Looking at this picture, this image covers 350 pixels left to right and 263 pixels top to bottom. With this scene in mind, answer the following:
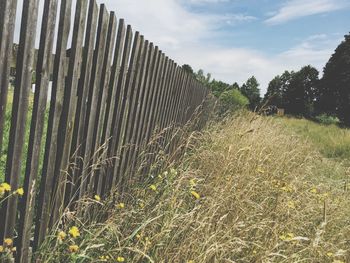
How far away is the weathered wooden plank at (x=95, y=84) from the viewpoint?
2.26 metres

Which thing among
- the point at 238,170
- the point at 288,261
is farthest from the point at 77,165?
the point at 238,170

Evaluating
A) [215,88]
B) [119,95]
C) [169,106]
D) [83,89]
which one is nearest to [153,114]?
[169,106]

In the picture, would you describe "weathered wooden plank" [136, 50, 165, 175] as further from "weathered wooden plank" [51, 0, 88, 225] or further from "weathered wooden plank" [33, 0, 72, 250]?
"weathered wooden plank" [33, 0, 72, 250]

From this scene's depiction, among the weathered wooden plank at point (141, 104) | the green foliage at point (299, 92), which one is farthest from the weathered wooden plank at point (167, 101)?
the green foliage at point (299, 92)

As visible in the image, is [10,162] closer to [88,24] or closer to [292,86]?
[88,24]

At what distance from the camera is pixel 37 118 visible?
1773mm

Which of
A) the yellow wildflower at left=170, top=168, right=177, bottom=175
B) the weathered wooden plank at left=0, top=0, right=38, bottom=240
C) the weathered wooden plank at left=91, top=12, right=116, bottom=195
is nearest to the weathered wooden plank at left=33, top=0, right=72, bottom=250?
the weathered wooden plank at left=0, top=0, right=38, bottom=240

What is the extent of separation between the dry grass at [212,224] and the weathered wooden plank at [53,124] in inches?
4.5

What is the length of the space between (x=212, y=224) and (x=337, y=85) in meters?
42.3

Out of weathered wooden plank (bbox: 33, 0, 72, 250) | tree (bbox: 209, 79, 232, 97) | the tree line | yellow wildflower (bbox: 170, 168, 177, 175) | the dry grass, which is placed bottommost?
the dry grass

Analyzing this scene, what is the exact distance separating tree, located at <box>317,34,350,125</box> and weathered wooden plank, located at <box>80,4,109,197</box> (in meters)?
39.9

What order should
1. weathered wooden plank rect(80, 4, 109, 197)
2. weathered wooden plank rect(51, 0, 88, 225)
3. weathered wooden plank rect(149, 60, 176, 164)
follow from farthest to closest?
weathered wooden plank rect(149, 60, 176, 164), weathered wooden plank rect(80, 4, 109, 197), weathered wooden plank rect(51, 0, 88, 225)

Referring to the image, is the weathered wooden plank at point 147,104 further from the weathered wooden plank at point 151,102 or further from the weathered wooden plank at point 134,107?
the weathered wooden plank at point 134,107

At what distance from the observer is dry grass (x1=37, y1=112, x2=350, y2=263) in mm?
2137
